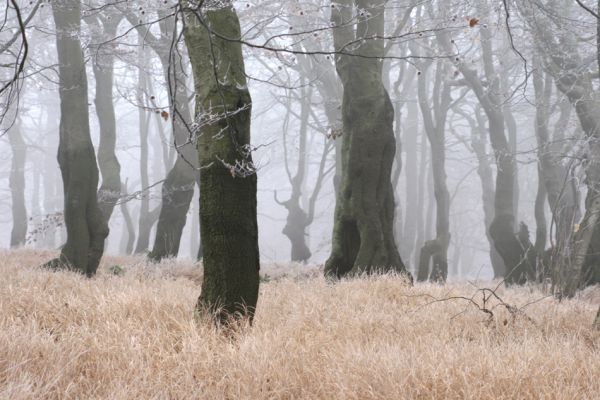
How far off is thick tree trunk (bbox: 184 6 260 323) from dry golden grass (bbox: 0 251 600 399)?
0.30m

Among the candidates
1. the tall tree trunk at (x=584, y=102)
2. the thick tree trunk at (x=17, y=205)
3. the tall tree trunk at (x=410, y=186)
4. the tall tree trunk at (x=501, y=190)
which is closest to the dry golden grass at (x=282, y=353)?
the tall tree trunk at (x=584, y=102)

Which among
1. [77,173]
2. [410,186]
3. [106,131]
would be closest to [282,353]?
[77,173]

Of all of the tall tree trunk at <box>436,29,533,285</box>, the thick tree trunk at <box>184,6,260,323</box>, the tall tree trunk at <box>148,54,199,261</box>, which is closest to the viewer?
the thick tree trunk at <box>184,6,260,323</box>

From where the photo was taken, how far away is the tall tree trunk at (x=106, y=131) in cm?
1254

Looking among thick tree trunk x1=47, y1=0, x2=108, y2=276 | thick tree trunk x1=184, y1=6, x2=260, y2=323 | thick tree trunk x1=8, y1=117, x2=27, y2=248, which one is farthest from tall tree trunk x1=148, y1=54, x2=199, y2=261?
thick tree trunk x1=184, y1=6, x2=260, y2=323

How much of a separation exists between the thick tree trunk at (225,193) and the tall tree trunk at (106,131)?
8.11 metres

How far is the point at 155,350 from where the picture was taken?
384 cm

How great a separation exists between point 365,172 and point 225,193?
15.9ft

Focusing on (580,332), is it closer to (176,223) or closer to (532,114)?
(176,223)

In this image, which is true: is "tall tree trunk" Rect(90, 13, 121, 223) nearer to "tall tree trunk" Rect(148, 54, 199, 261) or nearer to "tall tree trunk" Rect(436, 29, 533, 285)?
"tall tree trunk" Rect(148, 54, 199, 261)

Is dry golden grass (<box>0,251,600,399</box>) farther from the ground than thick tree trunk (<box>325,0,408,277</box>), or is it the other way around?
thick tree trunk (<box>325,0,408,277</box>)

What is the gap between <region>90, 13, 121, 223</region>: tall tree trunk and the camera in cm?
1254

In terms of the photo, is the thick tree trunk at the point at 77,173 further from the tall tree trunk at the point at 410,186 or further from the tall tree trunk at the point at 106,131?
the tall tree trunk at the point at 410,186

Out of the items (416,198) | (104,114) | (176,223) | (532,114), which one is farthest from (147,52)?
(532,114)
